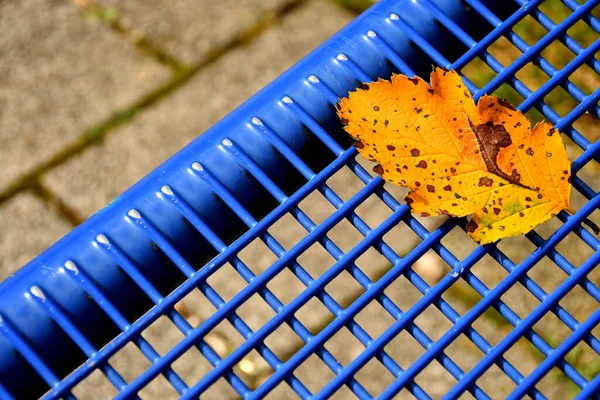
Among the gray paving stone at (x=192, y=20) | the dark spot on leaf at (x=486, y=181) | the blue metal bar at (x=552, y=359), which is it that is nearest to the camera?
the blue metal bar at (x=552, y=359)

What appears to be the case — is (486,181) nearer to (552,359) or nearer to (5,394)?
(552,359)

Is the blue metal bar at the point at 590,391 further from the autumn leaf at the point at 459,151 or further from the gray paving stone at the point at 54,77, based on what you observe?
the gray paving stone at the point at 54,77

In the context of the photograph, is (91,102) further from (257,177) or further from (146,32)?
(257,177)

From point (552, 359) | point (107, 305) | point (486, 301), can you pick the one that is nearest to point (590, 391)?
point (552, 359)

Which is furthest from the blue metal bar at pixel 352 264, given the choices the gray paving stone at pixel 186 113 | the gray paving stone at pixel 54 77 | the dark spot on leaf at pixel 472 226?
the gray paving stone at pixel 54 77

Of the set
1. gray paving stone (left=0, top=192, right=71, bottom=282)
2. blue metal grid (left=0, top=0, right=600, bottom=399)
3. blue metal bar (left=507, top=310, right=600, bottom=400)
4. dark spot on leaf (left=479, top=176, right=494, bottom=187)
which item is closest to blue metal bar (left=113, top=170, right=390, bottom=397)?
blue metal grid (left=0, top=0, right=600, bottom=399)

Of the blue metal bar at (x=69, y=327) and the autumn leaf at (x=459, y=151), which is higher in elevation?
the blue metal bar at (x=69, y=327)

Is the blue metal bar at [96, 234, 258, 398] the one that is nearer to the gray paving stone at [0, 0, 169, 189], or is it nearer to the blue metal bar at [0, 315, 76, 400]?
the blue metal bar at [0, 315, 76, 400]
